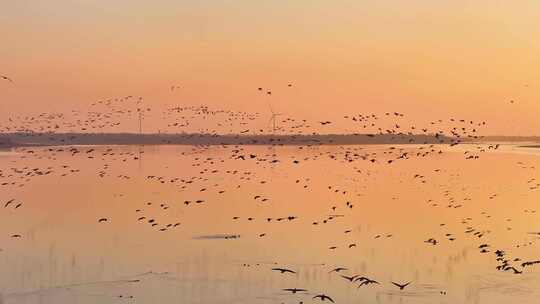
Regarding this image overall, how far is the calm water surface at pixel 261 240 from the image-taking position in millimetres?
16281

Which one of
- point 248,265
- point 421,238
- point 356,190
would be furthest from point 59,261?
point 356,190

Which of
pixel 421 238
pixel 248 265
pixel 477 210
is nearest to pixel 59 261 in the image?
pixel 248 265

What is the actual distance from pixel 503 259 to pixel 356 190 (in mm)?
17039

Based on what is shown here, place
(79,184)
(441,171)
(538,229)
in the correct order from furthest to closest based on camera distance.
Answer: (441,171) < (79,184) < (538,229)

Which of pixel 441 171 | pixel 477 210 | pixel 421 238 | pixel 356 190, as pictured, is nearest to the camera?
pixel 421 238

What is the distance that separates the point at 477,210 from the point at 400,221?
460cm

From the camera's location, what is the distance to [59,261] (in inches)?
739

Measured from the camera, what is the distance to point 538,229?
24766 mm

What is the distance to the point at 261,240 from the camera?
21.9 m

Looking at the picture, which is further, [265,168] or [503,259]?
[265,168]

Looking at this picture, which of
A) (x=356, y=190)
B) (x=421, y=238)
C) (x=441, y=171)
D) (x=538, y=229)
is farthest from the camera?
(x=441, y=171)

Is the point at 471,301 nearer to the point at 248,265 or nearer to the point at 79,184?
the point at 248,265

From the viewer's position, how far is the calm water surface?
1628 cm

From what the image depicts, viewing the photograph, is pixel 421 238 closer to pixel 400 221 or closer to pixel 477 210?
pixel 400 221
